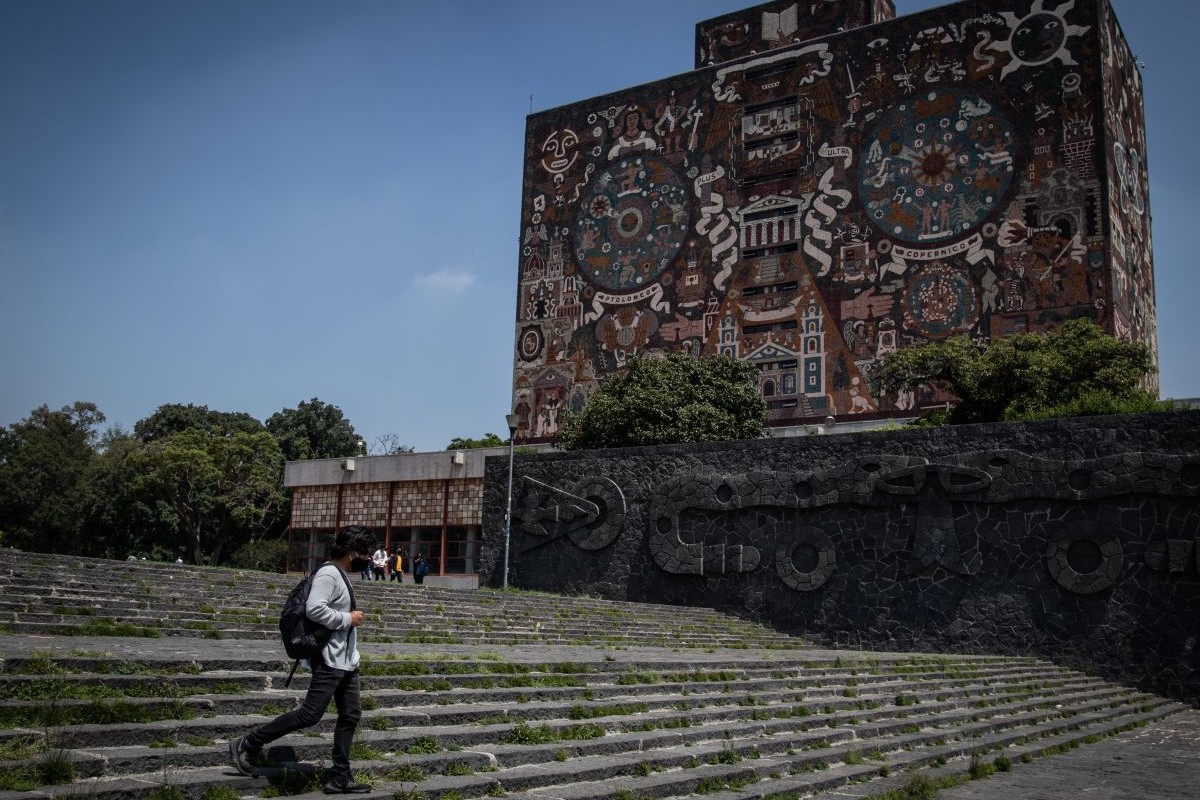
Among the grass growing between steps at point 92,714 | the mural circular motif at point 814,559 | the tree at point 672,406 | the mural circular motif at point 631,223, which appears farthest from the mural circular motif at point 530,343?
the grass growing between steps at point 92,714

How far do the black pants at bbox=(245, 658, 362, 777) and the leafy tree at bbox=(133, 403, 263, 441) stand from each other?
151 feet

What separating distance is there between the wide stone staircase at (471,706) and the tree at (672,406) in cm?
1279

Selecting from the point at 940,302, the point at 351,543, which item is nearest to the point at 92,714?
the point at 351,543

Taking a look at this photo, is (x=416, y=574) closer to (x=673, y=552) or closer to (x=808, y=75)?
(x=673, y=552)

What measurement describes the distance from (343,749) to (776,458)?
14133 millimetres

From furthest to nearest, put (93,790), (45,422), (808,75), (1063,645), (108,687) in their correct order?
(45,422)
(808,75)
(1063,645)
(108,687)
(93,790)

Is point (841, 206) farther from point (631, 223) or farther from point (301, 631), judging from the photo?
point (301, 631)

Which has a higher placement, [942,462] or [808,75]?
[808,75]

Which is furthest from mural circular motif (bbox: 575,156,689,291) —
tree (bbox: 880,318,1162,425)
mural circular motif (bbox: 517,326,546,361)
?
tree (bbox: 880,318,1162,425)

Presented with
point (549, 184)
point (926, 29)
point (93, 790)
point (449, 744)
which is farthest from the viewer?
point (549, 184)

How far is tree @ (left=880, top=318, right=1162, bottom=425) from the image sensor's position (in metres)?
23.3

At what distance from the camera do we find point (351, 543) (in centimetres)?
529

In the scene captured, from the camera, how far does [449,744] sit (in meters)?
6.08

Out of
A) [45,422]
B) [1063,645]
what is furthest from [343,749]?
[45,422]
